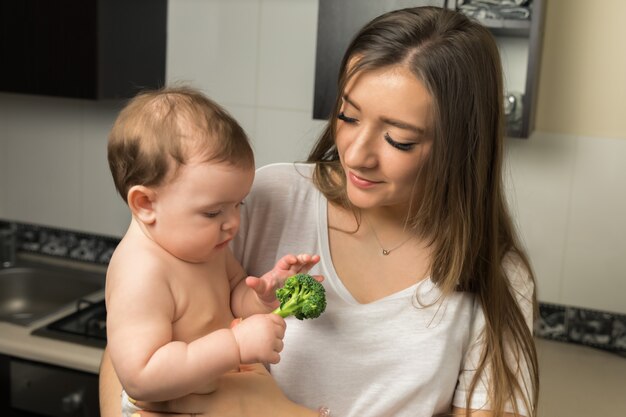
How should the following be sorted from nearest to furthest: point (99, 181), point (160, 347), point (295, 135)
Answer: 1. point (160, 347)
2. point (295, 135)
3. point (99, 181)

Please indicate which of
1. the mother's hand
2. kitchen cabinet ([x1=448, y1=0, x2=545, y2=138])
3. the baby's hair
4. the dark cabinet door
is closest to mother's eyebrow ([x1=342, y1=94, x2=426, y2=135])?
the baby's hair

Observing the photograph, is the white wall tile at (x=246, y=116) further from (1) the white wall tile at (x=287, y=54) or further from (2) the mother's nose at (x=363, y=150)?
(2) the mother's nose at (x=363, y=150)

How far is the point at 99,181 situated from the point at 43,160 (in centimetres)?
28

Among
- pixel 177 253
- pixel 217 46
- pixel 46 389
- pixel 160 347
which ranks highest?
pixel 217 46

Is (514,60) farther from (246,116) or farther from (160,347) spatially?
(160,347)

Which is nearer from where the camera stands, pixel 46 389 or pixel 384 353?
pixel 384 353

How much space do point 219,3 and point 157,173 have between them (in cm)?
173

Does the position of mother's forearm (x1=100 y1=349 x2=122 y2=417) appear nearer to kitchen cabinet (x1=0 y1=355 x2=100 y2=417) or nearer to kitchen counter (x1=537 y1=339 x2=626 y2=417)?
kitchen cabinet (x1=0 y1=355 x2=100 y2=417)

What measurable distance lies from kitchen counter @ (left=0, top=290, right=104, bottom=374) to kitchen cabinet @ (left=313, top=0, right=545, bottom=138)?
105 cm

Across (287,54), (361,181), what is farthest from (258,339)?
(287,54)

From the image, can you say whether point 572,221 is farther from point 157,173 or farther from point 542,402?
point 157,173

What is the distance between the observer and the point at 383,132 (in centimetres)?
134

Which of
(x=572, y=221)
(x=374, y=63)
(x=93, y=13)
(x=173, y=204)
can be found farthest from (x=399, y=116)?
(x=93, y=13)

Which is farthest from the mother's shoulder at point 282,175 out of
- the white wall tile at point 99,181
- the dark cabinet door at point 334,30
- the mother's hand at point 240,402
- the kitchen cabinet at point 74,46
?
the white wall tile at point 99,181
